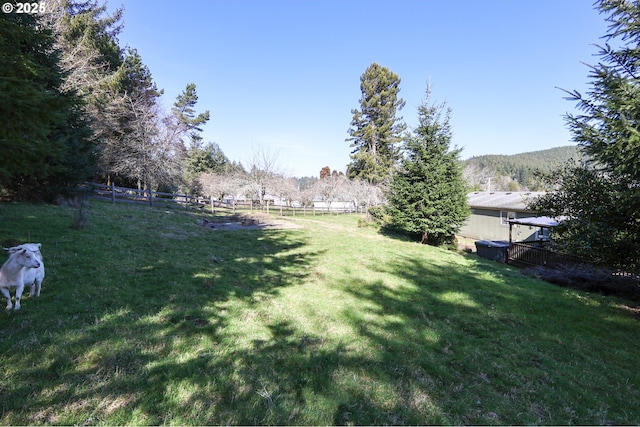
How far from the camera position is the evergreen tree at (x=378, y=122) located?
142 feet

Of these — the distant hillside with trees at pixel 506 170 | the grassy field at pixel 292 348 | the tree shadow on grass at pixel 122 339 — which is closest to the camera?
the tree shadow on grass at pixel 122 339

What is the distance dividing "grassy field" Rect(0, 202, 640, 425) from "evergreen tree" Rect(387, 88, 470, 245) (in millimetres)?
7905

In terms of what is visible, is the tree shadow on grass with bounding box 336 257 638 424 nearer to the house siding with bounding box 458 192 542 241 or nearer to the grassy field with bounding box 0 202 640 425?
the grassy field with bounding box 0 202 640 425

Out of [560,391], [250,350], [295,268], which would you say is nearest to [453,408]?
[560,391]

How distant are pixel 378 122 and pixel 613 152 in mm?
41278

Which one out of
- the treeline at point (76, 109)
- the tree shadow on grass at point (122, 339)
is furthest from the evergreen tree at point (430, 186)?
the treeline at point (76, 109)

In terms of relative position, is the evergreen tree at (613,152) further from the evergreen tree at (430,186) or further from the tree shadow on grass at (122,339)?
the evergreen tree at (430,186)

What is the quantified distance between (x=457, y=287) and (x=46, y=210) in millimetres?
14930

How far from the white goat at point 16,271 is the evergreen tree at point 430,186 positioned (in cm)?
1478

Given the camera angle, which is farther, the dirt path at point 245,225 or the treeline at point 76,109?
the dirt path at point 245,225

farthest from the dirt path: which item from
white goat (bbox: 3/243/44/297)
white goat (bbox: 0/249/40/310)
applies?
white goat (bbox: 0/249/40/310)

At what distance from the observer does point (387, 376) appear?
3285 mm

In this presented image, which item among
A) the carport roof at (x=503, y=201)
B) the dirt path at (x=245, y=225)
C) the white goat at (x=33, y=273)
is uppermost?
the carport roof at (x=503, y=201)

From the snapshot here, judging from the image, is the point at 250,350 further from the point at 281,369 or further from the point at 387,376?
the point at 387,376
